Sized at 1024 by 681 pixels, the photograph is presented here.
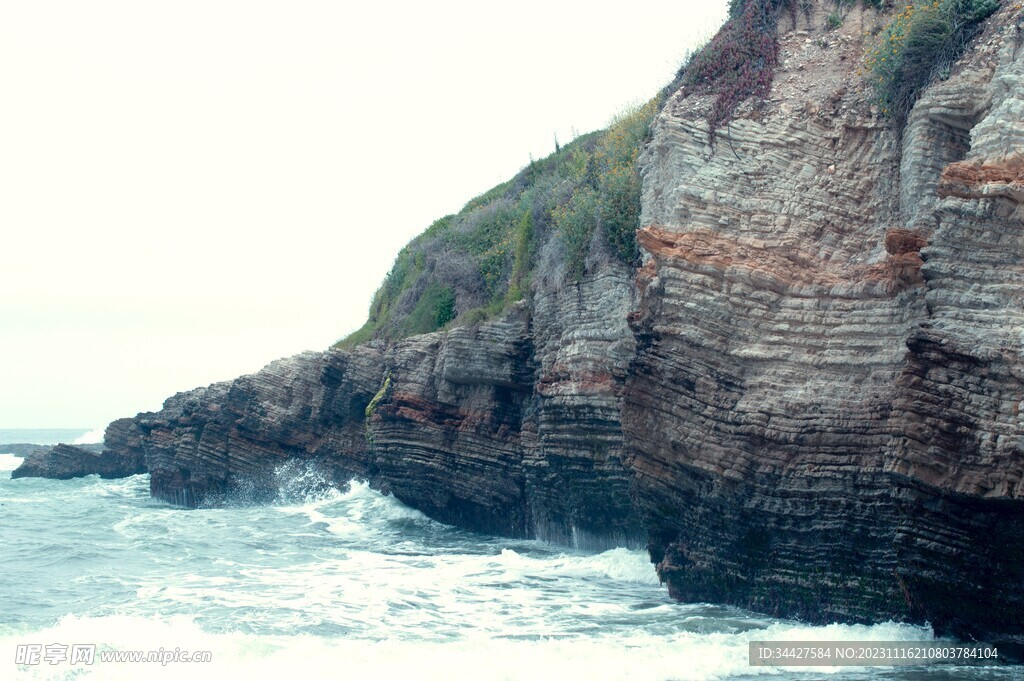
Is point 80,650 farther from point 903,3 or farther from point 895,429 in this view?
point 903,3

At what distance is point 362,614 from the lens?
12.1 meters

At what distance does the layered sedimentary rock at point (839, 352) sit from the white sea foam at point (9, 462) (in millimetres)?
45252

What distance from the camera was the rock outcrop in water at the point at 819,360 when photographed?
9250 millimetres

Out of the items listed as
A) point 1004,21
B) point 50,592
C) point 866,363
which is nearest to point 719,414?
point 866,363

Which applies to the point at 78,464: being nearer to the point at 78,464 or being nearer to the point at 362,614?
the point at 78,464

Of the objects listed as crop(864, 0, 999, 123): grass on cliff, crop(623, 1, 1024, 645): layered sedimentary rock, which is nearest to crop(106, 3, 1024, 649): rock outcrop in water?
crop(623, 1, 1024, 645): layered sedimentary rock

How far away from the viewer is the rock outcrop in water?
364 inches

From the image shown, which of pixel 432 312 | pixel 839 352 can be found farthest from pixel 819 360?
pixel 432 312

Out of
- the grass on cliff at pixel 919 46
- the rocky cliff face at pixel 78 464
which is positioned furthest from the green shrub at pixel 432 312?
the rocky cliff face at pixel 78 464

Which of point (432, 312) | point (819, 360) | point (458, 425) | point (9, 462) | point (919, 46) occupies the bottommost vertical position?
point (9, 462)

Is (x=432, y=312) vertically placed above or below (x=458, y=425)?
above

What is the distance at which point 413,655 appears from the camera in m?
10.3

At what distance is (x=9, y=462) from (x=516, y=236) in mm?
44734

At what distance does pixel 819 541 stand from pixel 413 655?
4.28m
